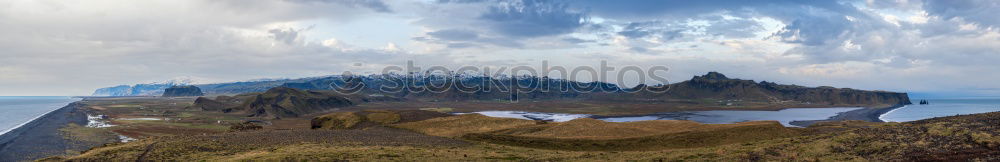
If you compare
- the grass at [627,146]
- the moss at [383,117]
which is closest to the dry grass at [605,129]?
the grass at [627,146]

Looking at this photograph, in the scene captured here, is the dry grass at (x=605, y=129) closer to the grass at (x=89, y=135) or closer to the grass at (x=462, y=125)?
the grass at (x=462, y=125)

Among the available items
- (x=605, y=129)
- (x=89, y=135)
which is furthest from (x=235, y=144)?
(x=89, y=135)

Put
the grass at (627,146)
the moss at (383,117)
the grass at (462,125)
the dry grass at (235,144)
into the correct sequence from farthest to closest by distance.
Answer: the moss at (383,117) → the grass at (462,125) → the dry grass at (235,144) → the grass at (627,146)

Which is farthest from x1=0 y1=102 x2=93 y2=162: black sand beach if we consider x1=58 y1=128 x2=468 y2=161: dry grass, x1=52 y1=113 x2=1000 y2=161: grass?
x1=52 y1=113 x2=1000 y2=161: grass

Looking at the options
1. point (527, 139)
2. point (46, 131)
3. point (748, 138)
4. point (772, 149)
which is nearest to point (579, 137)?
point (527, 139)

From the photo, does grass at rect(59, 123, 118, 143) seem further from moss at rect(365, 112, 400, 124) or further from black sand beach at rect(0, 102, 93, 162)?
moss at rect(365, 112, 400, 124)

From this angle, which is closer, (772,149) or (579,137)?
(772,149)

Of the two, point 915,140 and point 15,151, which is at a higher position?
point 915,140

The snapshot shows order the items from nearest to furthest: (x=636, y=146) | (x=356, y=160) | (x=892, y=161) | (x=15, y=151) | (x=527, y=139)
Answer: (x=892, y=161)
(x=356, y=160)
(x=636, y=146)
(x=527, y=139)
(x=15, y=151)

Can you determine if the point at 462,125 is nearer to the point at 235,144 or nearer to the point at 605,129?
the point at 605,129

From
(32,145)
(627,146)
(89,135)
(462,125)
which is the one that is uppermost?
→ (462,125)

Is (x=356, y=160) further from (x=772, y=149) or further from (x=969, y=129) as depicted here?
(x=969, y=129)
